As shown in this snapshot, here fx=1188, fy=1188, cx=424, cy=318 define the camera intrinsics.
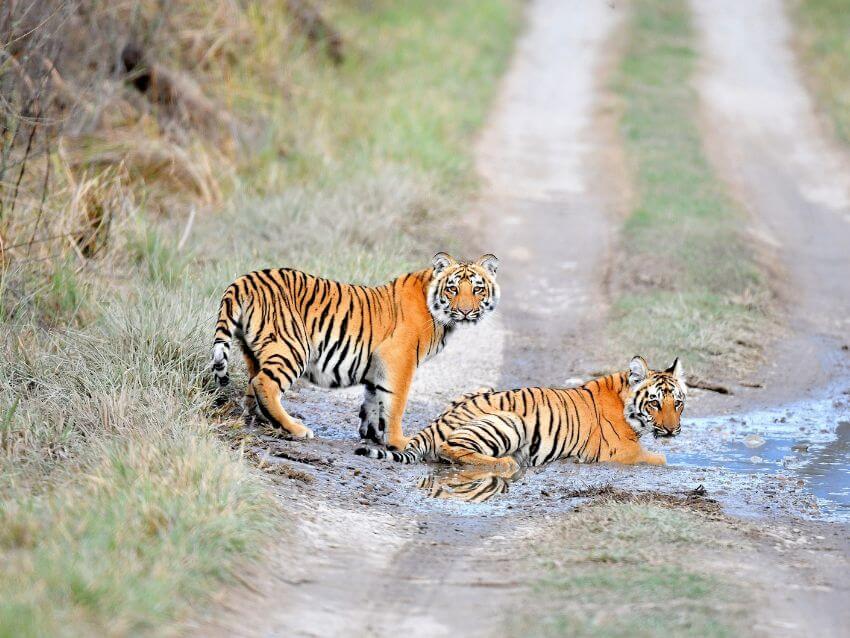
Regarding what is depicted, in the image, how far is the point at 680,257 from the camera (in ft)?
41.6

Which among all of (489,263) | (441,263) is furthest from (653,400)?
(441,263)

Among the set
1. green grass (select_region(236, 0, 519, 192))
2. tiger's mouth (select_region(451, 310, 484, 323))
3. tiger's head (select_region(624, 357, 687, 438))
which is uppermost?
green grass (select_region(236, 0, 519, 192))

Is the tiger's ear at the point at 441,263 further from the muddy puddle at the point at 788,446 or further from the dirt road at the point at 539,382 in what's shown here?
the muddy puddle at the point at 788,446

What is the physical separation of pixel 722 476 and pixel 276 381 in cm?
288

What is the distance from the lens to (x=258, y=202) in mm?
13016

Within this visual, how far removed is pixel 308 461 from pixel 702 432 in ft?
10.3

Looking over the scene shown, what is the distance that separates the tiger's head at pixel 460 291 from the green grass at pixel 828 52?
1247 centimetres

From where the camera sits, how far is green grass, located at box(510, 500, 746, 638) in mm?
4641

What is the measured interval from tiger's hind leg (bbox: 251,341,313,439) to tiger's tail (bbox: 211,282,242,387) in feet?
0.75

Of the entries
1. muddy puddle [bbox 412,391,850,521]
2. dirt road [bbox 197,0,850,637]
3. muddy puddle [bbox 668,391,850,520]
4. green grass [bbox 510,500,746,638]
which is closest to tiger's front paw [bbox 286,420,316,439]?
dirt road [bbox 197,0,850,637]

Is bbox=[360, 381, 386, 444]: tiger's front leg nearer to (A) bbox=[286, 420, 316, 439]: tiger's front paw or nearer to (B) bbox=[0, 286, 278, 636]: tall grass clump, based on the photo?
(A) bbox=[286, 420, 316, 439]: tiger's front paw

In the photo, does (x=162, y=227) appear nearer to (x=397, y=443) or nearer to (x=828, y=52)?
(x=397, y=443)

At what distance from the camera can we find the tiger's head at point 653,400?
771 centimetres

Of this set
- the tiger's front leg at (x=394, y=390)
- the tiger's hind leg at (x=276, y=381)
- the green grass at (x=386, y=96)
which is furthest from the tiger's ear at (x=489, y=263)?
the green grass at (x=386, y=96)
